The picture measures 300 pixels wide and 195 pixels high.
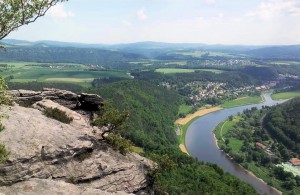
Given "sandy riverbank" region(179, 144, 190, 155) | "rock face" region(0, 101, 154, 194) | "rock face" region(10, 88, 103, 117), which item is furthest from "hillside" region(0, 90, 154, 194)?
"sandy riverbank" region(179, 144, 190, 155)

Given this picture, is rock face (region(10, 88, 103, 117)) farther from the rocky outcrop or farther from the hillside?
the hillside

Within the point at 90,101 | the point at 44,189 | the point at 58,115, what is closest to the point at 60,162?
the point at 44,189

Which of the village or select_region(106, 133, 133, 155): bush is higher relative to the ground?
select_region(106, 133, 133, 155): bush

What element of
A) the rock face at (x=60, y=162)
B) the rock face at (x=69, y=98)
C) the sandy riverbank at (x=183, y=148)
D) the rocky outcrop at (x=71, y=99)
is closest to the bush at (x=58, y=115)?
the rock face at (x=60, y=162)

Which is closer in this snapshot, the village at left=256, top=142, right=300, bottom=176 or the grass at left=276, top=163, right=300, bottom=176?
the grass at left=276, top=163, right=300, bottom=176

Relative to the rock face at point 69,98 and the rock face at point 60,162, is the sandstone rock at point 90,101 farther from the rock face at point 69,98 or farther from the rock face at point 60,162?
the rock face at point 60,162

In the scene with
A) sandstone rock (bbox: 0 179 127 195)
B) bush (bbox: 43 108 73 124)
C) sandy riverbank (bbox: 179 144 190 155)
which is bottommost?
sandy riverbank (bbox: 179 144 190 155)

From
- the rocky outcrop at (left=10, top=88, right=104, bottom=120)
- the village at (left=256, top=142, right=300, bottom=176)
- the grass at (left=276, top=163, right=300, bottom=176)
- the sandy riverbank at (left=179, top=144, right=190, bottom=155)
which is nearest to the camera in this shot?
the rocky outcrop at (left=10, top=88, right=104, bottom=120)
